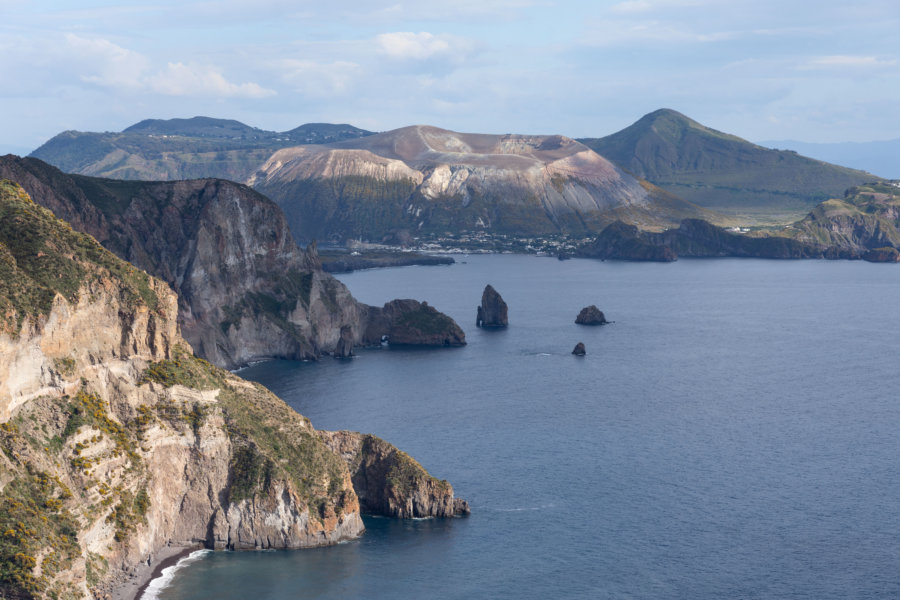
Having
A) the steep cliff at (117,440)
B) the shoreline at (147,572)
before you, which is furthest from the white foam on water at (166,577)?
the steep cliff at (117,440)

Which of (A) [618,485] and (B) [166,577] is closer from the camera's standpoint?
(B) [166,577]

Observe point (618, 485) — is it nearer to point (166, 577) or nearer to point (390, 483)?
point (390, 483)

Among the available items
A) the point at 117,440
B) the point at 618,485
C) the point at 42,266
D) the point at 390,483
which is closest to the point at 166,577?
the point at 117,440

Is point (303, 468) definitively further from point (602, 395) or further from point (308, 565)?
point (602, 395)

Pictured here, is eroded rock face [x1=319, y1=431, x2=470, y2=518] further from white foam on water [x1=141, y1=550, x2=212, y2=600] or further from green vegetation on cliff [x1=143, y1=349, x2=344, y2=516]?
white foam on water [x1=141, y1=550, x2=212, y2=600]

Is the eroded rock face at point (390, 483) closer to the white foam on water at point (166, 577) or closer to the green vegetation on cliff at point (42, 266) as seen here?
the white foam on water at point (166, 577)

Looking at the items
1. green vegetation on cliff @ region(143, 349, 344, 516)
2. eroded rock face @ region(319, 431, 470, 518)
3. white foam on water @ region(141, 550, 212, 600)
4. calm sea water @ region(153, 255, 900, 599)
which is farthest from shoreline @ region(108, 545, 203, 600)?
eroded rock face @ region(319, 431, 470, 518)

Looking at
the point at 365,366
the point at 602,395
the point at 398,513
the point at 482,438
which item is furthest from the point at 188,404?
the point at 365,366
